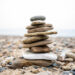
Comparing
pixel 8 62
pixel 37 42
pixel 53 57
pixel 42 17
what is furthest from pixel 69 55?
pixel 8 62

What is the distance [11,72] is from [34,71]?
2.94 feet

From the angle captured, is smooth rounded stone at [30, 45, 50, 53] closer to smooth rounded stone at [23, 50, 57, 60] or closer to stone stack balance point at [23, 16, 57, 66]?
stone stack balance point at [23, 16, 57, 66]

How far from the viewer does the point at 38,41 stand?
19.7ft

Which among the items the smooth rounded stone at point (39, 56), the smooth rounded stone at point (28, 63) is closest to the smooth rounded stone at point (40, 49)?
the smooth rounded stone at point (39, 56)

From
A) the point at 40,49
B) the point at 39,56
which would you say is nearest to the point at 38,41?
the point at 40,49

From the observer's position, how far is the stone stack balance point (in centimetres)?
572

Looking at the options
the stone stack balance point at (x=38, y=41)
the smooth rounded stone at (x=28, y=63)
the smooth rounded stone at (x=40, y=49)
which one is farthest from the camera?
the smooth rounded stone at (x=40, y=49)

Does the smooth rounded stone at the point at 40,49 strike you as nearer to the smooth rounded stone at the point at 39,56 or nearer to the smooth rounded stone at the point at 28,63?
the smooth rounded stone at the point at 39,56

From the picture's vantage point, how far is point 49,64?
572 centimetres

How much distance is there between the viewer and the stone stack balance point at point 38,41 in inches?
225

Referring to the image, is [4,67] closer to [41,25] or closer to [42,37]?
[42,37]

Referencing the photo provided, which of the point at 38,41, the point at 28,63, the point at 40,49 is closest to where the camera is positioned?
the point at 28,63

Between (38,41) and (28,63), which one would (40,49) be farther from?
(28,63)

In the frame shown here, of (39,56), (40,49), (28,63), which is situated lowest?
(28,63)
